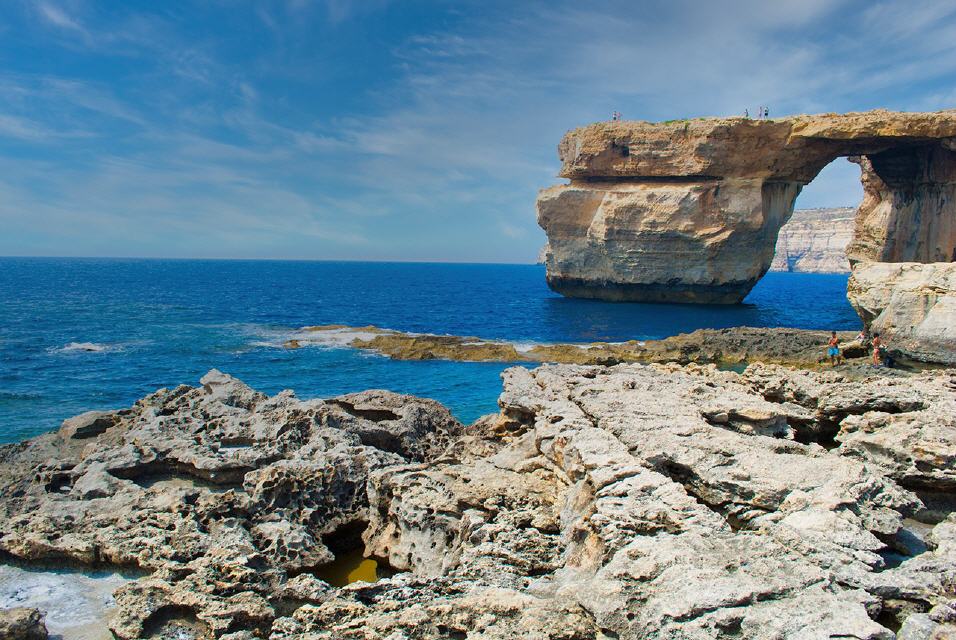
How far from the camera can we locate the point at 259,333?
33.7m

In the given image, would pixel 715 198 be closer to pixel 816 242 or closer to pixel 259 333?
pixel 259 333

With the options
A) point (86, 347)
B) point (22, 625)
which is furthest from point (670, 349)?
point (86, 347)

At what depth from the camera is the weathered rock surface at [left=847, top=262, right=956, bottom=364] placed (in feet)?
59.9

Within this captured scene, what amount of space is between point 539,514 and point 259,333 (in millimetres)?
30491

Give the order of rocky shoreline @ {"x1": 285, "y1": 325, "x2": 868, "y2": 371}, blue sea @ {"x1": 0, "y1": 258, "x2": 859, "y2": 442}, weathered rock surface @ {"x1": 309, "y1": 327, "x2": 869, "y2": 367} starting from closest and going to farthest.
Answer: blue sea @ {"x1": 0, "y1": 258, "x2": 859, "y2": 442}, rocky shoreline @ {"x1": 285, "y1": 325, "x2": 868, "y2": 371}, weathered rock surface @ {"x1": 309, "y1": 327, "x2": 869, "y2": 367}

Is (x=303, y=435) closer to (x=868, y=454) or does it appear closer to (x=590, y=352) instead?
(x=868, y=454)

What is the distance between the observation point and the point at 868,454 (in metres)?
7.88

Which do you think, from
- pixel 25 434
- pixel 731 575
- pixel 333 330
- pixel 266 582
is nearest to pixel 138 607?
pixel 266 582

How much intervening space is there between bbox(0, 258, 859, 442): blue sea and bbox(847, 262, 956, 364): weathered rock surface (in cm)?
1358

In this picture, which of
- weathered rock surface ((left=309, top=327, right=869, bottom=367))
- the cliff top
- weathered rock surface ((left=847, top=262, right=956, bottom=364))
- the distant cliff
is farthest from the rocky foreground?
the distant cliff

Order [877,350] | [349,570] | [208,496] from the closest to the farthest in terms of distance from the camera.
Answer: [349,570] → [208,496] → [877,350]

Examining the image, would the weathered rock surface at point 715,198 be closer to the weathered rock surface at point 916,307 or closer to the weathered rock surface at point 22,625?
the weathered rock surface at point 916,307

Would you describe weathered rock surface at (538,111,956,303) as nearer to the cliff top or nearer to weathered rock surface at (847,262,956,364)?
the cliff top

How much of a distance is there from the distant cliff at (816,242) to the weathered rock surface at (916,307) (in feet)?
481
